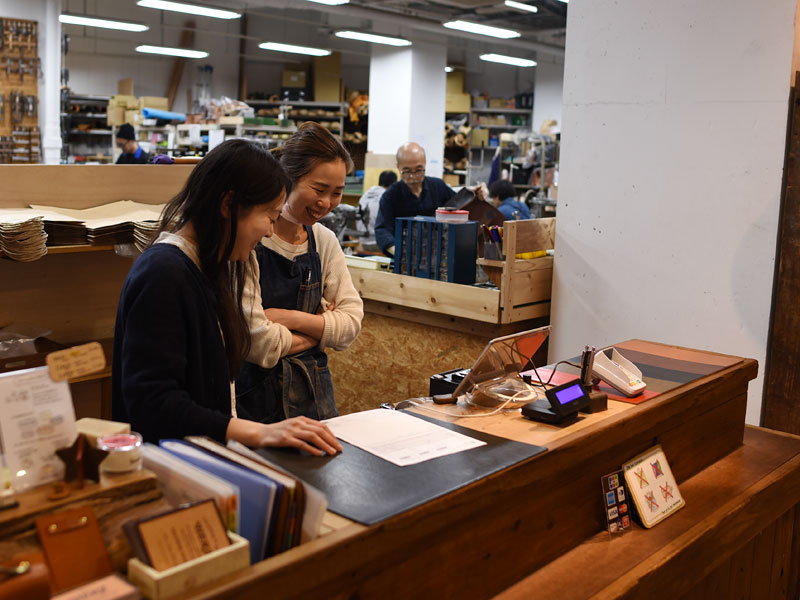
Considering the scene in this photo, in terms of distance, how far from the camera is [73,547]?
1.02 m

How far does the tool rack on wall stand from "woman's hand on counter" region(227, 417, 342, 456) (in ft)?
29.3

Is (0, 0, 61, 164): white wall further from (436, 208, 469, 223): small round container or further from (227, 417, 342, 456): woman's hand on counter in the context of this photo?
(227, 417, 342, 456): woman's hand on counter

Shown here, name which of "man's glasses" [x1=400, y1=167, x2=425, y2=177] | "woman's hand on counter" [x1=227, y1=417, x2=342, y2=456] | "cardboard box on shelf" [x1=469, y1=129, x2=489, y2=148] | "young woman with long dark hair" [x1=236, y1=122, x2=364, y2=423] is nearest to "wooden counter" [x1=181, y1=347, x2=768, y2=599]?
"woman's hand on counter" [x1=227, y1=417, x2=342, y2=456]

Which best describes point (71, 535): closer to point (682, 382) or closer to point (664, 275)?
point (682, 382)

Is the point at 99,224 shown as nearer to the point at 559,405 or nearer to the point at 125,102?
the point at 559,405

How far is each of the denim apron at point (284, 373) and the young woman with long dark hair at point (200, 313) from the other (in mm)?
326

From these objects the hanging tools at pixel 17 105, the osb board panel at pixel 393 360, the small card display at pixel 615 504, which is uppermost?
the hanging tools at pixel 17 105

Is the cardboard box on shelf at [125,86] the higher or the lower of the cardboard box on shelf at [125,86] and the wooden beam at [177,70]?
the lower

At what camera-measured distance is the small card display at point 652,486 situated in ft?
6.49

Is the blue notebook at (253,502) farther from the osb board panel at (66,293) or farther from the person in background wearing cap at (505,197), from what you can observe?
the person in background wearing cap at (505,197)

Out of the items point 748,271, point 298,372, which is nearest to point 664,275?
point 748,271

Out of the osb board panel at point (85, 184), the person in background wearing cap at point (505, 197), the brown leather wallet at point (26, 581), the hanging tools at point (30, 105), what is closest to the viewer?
the brown leather wallet at point (26, 581)

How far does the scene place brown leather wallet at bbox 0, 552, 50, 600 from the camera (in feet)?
2.98

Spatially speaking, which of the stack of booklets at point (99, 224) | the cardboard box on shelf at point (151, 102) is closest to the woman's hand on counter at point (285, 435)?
the stack of booklets at point (99, 224)
